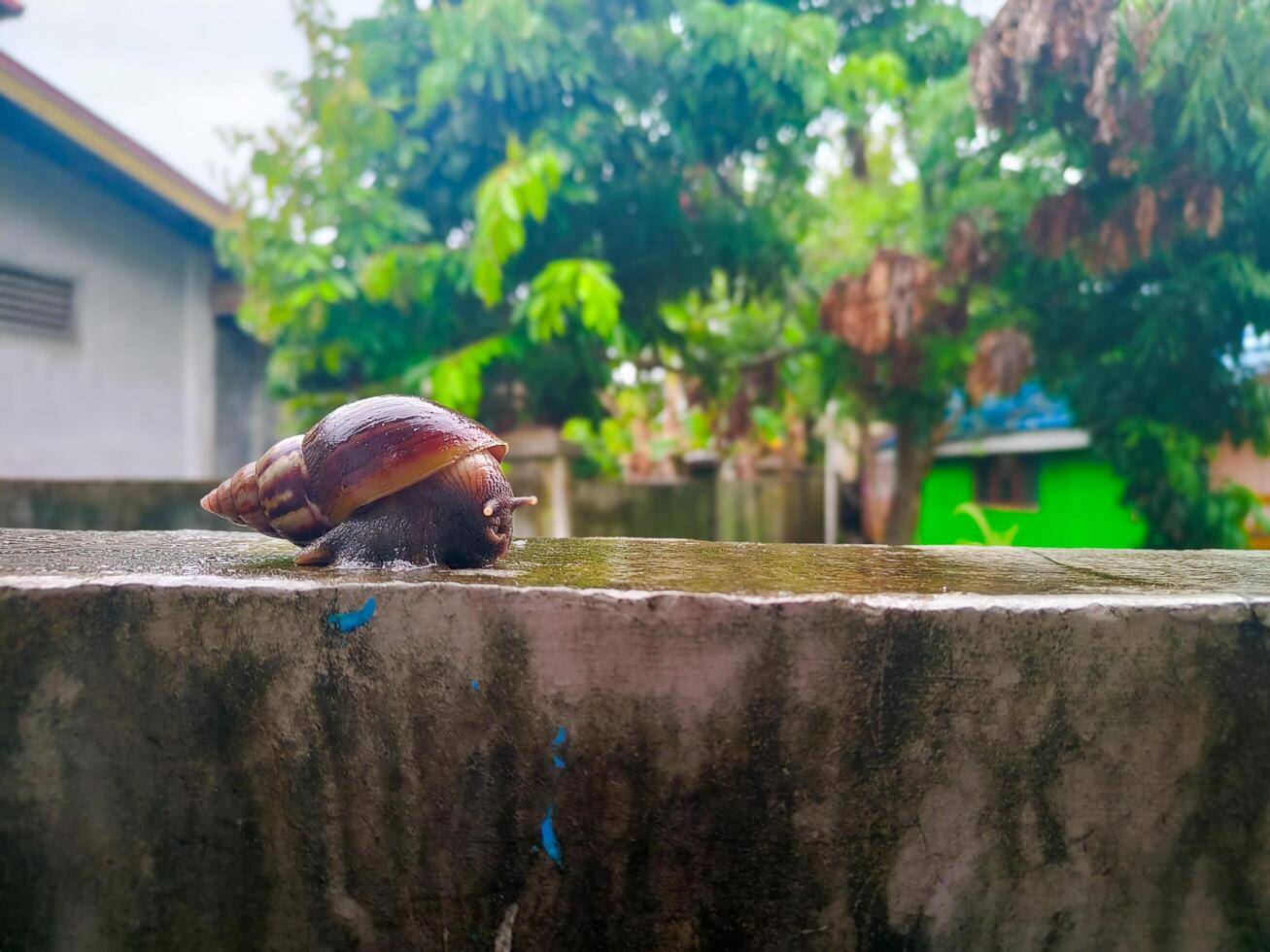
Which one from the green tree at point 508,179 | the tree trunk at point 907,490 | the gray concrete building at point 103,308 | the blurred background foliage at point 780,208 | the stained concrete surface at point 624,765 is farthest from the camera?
the tree trunk at point 907,490

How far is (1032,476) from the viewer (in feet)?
30.9

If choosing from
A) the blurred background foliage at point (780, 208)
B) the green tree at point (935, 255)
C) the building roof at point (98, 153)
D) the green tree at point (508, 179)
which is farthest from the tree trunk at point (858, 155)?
the building roof at point (98, 153)

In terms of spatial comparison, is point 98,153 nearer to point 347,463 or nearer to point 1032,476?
point 347,463

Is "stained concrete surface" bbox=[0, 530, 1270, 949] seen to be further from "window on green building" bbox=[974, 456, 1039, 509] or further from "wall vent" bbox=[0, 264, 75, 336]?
"window on green building" bbox=[974, 456, 1039, 509]

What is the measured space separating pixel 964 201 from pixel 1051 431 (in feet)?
12.8

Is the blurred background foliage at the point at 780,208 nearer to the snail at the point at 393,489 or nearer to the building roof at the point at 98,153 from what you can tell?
the building roof at the point at 98,153

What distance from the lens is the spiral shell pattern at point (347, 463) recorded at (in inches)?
59.1

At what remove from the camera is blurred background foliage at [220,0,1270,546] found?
400 centimetres

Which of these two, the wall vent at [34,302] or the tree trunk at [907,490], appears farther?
the tree trunk at [907,490]

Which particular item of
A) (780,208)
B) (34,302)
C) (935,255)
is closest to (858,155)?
(780,208)

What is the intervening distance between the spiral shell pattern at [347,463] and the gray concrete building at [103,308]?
4.55 meters

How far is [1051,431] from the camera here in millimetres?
8148

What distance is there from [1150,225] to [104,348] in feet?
22.2

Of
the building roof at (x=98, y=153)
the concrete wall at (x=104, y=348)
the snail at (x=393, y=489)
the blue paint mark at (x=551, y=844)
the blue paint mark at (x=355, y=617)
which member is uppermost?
the building roof at (x=98, y=153)
